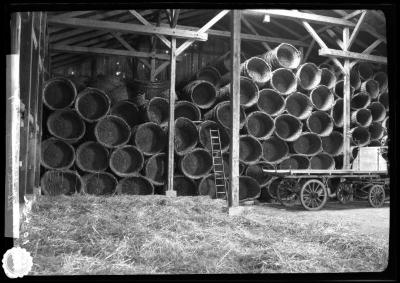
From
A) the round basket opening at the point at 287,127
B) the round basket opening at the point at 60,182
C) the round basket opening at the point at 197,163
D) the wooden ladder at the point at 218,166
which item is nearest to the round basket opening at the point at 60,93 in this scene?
the round basket opening at the point at 60,182

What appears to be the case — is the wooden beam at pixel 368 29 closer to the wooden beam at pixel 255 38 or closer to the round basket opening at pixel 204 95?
the wooden beam at pixel 255 38

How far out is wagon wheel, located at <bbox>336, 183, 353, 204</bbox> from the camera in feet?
31.8

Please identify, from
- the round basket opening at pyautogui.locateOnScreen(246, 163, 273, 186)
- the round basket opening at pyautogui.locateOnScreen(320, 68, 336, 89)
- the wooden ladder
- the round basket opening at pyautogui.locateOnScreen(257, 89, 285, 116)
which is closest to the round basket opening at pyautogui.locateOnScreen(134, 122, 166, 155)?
the wooden ladder

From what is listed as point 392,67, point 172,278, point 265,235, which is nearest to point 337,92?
point 265,235

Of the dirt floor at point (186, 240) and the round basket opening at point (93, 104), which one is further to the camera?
the round basket opening at point (93, 104)

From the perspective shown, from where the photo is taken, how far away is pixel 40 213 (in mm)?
6121

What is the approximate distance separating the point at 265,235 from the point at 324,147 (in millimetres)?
6388

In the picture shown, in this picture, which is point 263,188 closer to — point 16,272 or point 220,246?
point 220,246

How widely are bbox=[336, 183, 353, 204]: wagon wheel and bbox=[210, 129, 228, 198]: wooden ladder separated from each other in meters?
2.81

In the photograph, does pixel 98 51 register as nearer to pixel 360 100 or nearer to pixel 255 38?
pixel 255 38

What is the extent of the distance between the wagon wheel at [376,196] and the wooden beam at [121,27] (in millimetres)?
5460

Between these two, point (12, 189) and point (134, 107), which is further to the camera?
point (134, 107)

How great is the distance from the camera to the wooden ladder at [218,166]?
968 centimetres

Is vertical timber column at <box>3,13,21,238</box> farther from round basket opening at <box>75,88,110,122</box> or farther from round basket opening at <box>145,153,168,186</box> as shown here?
round basket opening at <box>145,153,168,186</box>
